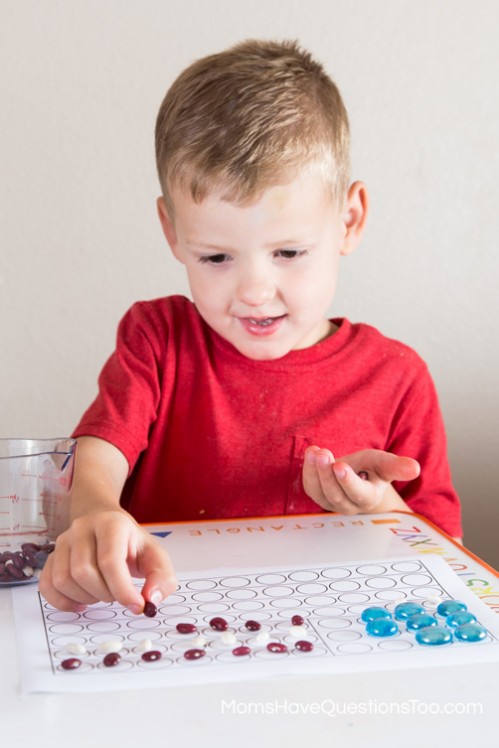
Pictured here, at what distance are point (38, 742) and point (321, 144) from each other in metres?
0.66

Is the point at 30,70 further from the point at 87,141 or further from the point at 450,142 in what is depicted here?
the point at 450,142

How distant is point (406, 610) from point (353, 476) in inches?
9.4

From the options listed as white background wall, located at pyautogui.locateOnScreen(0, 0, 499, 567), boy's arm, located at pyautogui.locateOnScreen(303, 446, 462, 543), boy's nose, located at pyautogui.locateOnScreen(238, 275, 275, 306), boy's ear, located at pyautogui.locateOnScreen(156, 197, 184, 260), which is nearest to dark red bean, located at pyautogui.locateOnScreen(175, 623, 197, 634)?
boy's arm, located at pyautogui.locateOnScreen(303, 446, 462, 543)

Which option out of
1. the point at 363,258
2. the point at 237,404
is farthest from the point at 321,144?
the point at 363,258

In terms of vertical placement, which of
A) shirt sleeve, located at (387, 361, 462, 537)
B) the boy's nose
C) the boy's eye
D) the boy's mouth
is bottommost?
shirt sleeve, located at (387, 361, 462, 537)

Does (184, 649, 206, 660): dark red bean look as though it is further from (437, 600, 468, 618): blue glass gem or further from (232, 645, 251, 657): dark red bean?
(437, 600, 468, 618): blue glass gem

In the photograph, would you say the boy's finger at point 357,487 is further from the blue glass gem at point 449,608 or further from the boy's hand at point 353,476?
the blue glass gem at point 449,608

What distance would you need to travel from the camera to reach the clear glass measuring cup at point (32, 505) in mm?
717

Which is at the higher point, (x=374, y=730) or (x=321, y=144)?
(x=321, y=144)

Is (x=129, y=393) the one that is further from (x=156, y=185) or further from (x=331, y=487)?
(x=156, y=185)

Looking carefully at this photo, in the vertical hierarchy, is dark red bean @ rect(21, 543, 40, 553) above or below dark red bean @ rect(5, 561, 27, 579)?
above

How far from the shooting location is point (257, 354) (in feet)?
3.36

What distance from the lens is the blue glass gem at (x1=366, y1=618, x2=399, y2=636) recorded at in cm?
59

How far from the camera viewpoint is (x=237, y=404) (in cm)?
109
